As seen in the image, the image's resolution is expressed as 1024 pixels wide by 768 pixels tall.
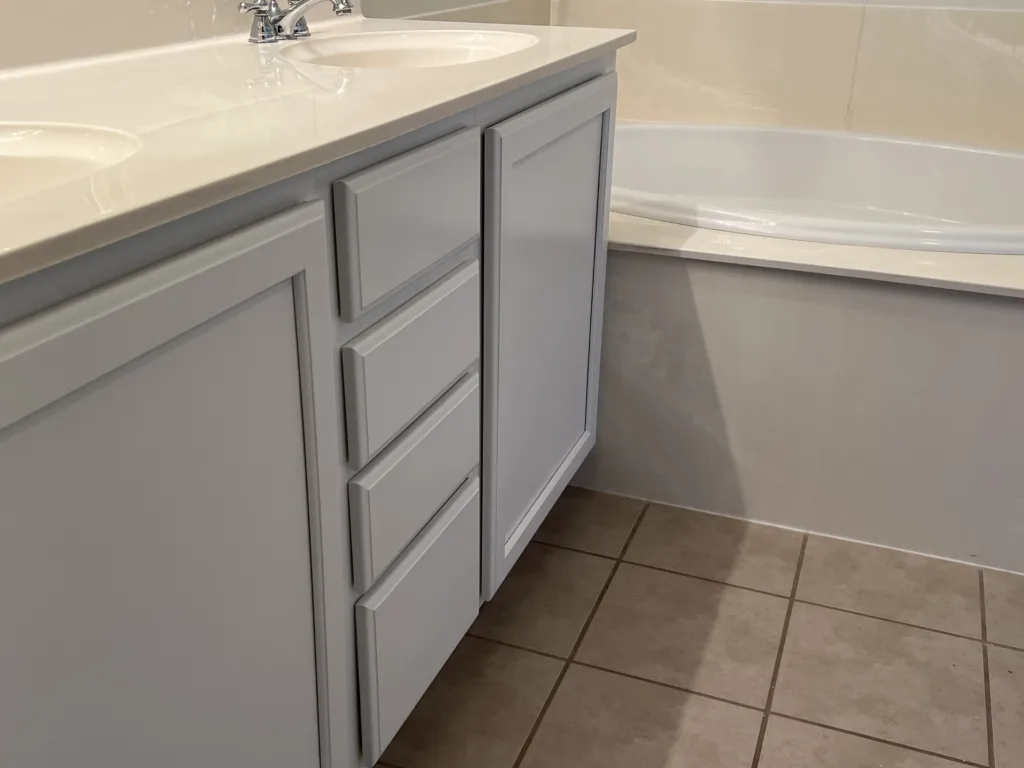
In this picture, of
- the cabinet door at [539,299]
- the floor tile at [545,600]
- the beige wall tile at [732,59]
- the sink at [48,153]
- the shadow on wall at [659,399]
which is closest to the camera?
the sink at [48,153]

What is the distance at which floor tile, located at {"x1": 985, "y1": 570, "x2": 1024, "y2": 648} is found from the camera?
1509 millimetres

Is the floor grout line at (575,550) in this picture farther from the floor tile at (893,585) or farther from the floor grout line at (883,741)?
the floor grout line at (883,741)

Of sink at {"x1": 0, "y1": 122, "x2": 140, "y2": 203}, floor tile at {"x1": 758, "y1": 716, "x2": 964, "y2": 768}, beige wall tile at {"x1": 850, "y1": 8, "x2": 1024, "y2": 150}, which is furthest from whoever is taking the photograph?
beige wall tile at {"x1": 850, "y1": 8, "x2": 1024, "y2": 150}

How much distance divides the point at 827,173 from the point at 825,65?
0.27m

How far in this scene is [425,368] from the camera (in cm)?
100

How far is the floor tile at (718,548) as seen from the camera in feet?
5.43

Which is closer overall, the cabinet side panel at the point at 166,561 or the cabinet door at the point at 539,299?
the cabinet side panel at the point at 166,561

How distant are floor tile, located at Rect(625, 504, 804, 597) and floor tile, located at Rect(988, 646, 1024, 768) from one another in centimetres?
33

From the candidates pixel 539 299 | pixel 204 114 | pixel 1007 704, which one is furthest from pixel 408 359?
pixel 1007 704

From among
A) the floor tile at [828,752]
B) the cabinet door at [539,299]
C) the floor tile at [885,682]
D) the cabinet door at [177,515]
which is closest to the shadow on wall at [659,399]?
the cabinet door at [539,299]

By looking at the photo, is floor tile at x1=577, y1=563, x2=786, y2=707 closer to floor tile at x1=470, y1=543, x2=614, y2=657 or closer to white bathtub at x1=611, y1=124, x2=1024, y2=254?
floor tile at x1=470, y1=543, x2=614, y2=657

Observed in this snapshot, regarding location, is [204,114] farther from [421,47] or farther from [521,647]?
[521,647]

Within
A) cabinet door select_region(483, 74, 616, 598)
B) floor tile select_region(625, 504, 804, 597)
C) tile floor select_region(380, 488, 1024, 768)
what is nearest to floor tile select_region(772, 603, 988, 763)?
tile floor select_region(380, 488, 1024, 768)

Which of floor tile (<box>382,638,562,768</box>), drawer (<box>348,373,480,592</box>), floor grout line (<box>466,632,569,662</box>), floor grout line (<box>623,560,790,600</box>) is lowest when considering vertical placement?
floor tile (<box>382,638,562,768</box>)
